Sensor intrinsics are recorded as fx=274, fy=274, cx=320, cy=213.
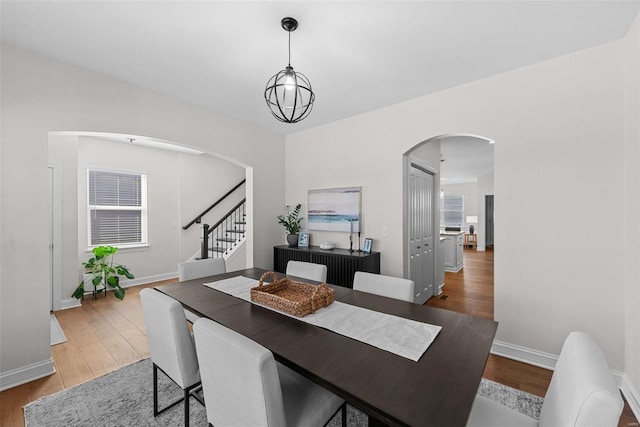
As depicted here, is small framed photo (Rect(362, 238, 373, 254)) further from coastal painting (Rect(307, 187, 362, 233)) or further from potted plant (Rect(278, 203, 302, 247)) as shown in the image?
potted plant (Rect(278, 203, 302, 247))

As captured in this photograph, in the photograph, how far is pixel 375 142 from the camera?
3.57 metres

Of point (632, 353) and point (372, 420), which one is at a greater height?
point (372, 420)

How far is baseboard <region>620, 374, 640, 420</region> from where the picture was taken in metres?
1.89

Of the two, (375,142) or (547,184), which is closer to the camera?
(547,184)

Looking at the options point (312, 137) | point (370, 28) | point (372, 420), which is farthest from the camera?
point (312, 137)

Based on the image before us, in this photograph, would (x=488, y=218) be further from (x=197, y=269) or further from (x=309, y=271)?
(x=197, y=269)

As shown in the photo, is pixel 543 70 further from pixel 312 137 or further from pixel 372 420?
pixel 372 420

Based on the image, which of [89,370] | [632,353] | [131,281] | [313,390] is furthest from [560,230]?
[131,281]

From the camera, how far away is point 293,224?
4262 mm

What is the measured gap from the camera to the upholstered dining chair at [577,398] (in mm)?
771

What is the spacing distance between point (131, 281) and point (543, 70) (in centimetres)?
652

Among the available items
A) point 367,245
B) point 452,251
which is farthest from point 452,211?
point 367,245

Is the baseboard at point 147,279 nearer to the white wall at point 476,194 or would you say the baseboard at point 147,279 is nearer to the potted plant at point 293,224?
the potted plant at point 293,224

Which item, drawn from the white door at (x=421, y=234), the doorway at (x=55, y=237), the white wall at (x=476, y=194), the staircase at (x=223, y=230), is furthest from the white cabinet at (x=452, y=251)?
the doorway at (x=55, y=237)
